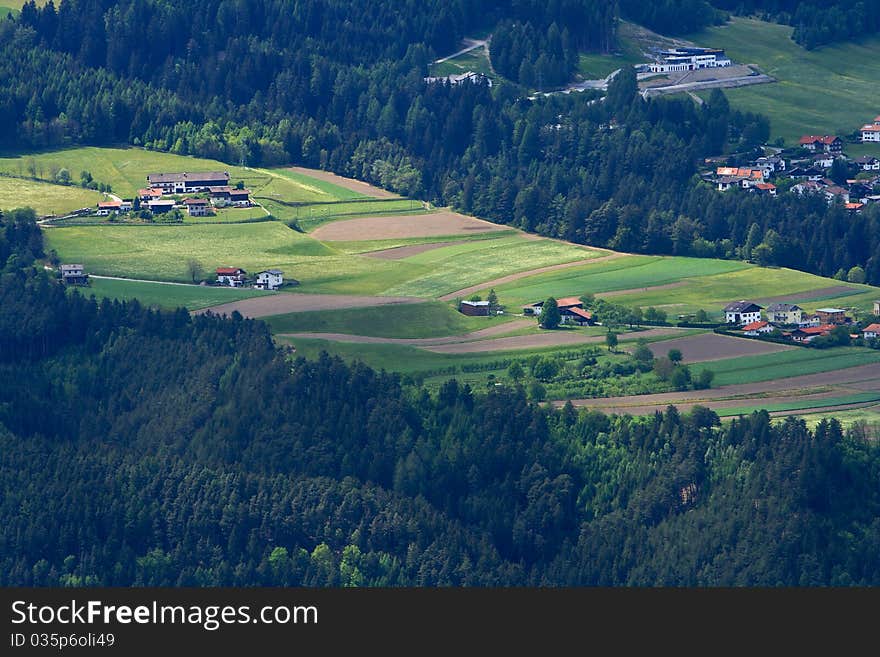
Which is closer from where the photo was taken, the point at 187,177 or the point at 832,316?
the point at 832,316

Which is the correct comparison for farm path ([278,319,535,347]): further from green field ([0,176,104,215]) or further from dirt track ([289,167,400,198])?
dirt track ([289,167,400,198])

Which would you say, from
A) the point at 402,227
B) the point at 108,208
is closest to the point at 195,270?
the point at 108,208

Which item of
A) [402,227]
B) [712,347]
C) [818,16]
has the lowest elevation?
[402,227]

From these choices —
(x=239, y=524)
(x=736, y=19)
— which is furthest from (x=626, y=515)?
(x=736, y=19)

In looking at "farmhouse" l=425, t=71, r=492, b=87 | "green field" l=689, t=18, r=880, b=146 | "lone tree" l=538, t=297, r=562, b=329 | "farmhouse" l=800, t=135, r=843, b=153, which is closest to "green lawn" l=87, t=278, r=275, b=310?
"lone tree" l=538, t=297, r=562, b=329

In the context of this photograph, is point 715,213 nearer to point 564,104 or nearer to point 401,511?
point 564,104

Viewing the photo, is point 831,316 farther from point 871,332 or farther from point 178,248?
point 178,248
